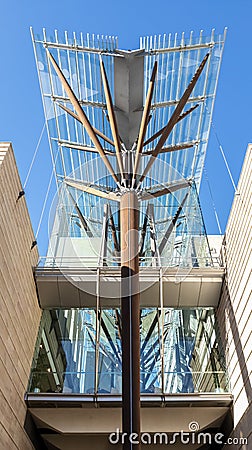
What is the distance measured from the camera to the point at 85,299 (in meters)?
13.8

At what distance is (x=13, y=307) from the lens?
10797mm

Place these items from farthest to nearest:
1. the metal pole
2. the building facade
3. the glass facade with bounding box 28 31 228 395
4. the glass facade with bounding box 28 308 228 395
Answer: the glass facade with bounding box 28 31 228 395 → the glass facade with bounding box 28 308 228 395 → the building facade → the metal pole

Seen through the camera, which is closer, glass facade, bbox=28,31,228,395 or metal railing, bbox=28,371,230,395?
metal railing, bbox=28,371,230,395

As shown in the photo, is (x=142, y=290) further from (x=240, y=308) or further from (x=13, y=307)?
(x=13, y=307)

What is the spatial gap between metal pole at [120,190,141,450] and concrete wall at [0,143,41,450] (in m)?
2.26

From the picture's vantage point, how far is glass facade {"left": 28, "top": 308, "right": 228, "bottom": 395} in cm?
1175

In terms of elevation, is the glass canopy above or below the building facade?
above

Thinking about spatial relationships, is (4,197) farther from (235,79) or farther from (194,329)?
(235,79)

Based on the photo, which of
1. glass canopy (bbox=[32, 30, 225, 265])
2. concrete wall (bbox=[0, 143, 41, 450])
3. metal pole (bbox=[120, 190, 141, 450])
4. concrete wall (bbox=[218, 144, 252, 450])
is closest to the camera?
metal pole (bbox=[120, 190, 141, 450])

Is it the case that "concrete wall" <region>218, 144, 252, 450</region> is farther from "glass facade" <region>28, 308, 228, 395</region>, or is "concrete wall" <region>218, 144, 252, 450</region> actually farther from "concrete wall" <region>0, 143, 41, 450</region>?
"concrete wall" <region>0, 143, 41, 450</region>

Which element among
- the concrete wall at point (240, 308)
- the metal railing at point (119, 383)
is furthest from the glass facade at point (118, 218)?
the concrete wall at point (240, 308)

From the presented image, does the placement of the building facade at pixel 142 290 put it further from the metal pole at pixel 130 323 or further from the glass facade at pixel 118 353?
the metal pole at pixel 130 323

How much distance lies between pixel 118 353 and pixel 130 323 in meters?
2.67

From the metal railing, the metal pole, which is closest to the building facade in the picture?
the metal railing
